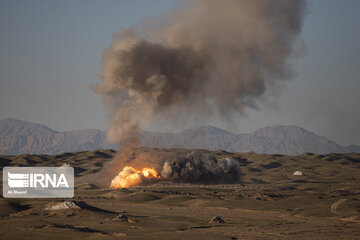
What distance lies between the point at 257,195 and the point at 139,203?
39565 mm

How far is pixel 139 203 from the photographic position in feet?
450

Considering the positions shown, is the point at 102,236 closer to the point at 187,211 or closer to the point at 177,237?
the point at 177,237

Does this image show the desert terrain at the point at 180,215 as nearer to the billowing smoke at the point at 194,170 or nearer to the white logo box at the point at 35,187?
the white logo box at the point at 35,187

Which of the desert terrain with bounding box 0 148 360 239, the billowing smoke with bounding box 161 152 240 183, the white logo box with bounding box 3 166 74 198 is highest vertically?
the billowing smoke with bounding box 161 152 240 183

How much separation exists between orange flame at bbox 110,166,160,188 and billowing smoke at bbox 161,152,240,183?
6.59 meters

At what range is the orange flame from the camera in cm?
17150

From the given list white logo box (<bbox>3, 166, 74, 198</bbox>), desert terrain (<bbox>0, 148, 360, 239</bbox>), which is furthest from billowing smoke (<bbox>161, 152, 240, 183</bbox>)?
white logo box (<bbox>3, 166, 74, 198</bbox>)

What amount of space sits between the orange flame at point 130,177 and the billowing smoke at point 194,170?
659 cm

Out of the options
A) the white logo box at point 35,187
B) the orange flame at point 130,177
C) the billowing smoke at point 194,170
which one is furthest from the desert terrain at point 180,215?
the billowing smoke at point 194,170

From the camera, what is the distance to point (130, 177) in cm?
17212

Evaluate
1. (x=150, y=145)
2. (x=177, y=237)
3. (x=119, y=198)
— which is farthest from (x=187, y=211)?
(x=150, y=145)

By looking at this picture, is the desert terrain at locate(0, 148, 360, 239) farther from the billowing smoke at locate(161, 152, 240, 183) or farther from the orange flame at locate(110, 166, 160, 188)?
the billowing smoke at locate(161, 152, 240, 183)

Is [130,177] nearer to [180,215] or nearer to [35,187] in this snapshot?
[35,187]

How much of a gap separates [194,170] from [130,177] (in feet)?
83.4
